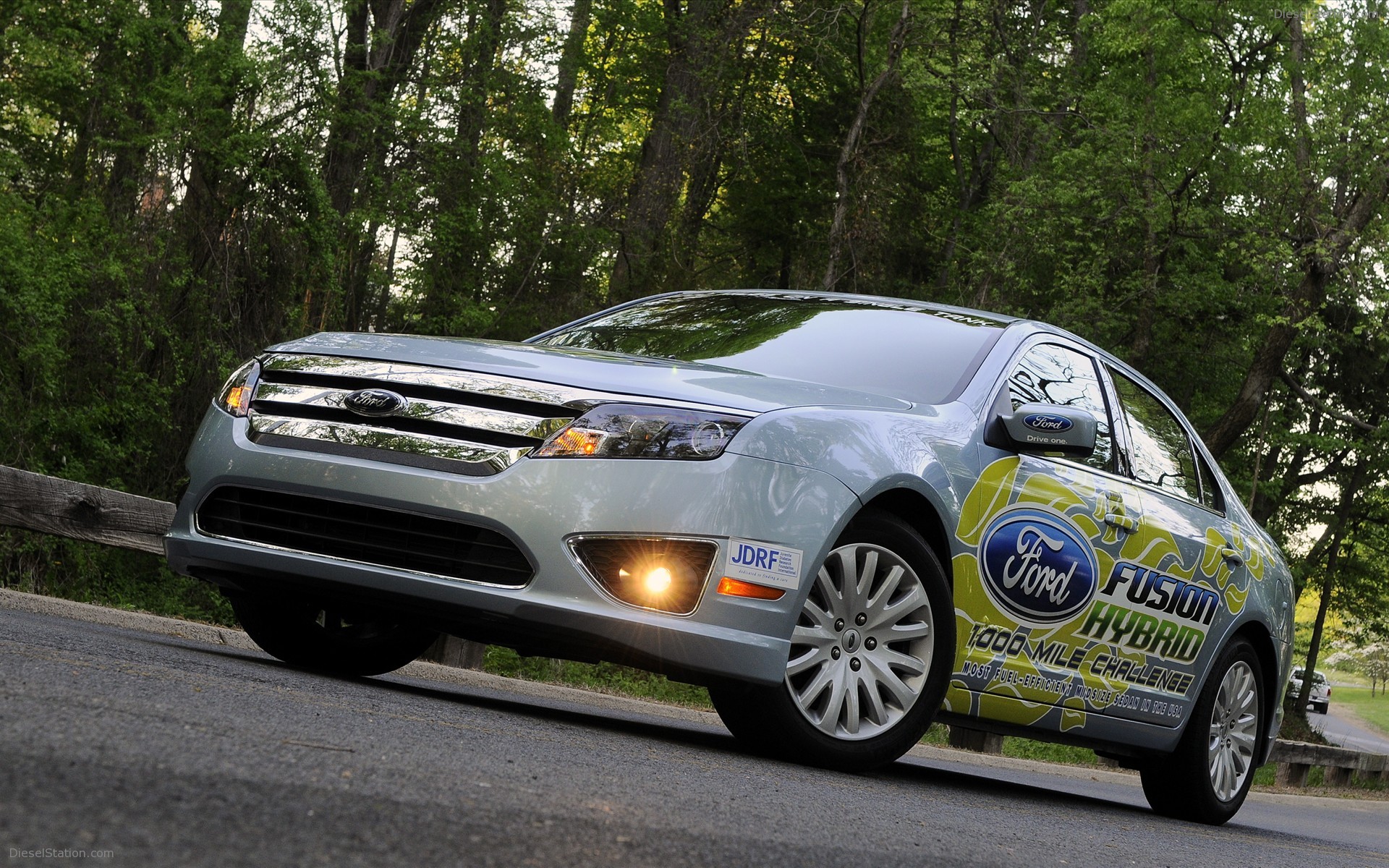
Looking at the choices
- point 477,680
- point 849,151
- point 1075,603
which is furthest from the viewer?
point 849,151

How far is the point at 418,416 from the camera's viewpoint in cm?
495

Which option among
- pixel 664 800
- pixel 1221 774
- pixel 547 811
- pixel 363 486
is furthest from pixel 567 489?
pixel 1221 774

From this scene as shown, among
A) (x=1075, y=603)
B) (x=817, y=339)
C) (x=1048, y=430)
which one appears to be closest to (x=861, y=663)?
(x=1048, y=430)

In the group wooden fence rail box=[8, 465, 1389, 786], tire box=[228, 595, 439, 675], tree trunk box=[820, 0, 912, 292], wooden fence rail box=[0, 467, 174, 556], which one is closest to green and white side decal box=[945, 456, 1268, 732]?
tire box=[228, 595, 439, 675]

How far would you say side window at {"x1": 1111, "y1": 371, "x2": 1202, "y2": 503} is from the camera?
673 centimetres

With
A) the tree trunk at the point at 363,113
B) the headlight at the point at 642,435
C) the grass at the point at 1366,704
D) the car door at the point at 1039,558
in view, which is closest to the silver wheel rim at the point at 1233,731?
the car door at the point at 1039,558

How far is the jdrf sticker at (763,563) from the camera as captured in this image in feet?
15.5

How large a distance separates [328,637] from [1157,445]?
364 centimetres

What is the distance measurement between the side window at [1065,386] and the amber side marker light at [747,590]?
1.62m

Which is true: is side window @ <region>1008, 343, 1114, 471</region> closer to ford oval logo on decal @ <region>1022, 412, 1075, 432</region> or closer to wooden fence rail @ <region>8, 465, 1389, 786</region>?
ford oval logo on decal @ <region>1022, 412, 1075, 432</region>

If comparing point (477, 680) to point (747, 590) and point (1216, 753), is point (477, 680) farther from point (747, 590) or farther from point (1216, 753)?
point (747, 590)

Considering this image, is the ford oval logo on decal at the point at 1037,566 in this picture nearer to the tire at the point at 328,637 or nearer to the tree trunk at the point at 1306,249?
the tire at the point at 328,637

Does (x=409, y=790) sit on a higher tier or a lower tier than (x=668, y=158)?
lower

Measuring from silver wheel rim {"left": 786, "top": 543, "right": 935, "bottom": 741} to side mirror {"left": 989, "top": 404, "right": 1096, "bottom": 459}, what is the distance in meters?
0.74
